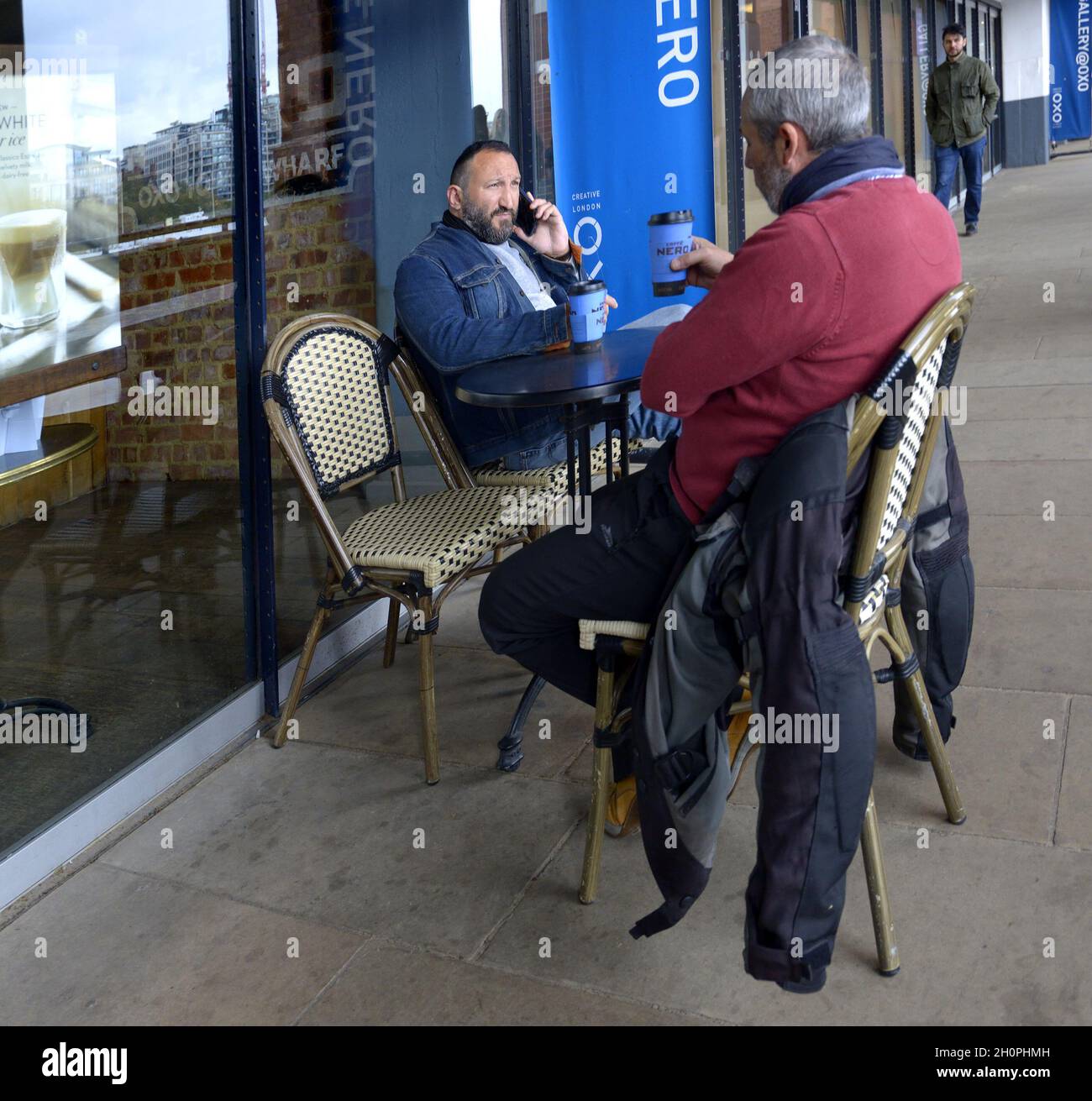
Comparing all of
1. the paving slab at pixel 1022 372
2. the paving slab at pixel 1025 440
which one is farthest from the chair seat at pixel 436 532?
the paving slab at pixel 1022 372

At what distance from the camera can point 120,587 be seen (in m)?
Result: 2.71

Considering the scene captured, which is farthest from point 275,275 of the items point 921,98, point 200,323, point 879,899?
point 921,98

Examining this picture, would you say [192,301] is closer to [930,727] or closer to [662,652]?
[662,652]

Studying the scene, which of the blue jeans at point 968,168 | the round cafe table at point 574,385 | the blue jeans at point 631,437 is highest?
the blue jeans at point 968,168

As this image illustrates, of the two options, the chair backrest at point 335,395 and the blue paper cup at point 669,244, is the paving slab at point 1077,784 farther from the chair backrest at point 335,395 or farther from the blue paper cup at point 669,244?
the chair backrest at point 335,395

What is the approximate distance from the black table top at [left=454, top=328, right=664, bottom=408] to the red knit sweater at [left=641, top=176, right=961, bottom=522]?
36 cm

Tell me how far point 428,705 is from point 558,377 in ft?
2.73

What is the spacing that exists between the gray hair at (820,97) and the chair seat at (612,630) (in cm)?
86

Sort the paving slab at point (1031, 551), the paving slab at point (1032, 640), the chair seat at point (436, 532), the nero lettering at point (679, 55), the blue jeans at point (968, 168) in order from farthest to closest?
the blue jeans at point (968, 168)
the nero lettering at point (679, 55)
the paving slab at point (1031, 551)
the paving slab at point (1032, 640)
the chair seat at point (436, 532)

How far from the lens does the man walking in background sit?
1073cm

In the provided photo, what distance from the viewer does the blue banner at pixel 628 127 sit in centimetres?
421

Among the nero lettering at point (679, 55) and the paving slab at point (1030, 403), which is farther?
the paving slab at point (1030, 403)

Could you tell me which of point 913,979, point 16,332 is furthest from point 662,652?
point 16,332

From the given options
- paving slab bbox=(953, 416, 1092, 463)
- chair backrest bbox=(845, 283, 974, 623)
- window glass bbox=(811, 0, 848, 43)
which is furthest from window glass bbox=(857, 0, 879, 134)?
chair backrest bbox=(845, 283, 974, 623)
